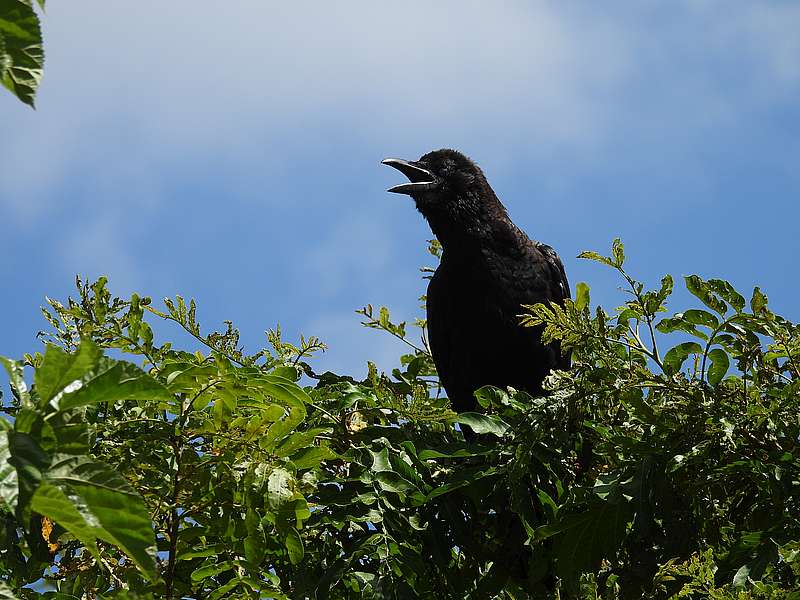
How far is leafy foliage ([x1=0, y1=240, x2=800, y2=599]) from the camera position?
2080 millimetres

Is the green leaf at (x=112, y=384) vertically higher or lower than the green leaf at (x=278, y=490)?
lower

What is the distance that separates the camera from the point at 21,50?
102cm

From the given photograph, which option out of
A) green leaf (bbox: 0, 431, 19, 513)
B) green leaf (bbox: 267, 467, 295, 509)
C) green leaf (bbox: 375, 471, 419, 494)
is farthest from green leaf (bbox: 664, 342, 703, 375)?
green leaf (bbox: 0, 431, 19, 513)

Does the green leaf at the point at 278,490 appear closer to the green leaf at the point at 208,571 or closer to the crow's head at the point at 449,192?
the green leaf at the point at 208,571

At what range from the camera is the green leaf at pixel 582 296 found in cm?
265

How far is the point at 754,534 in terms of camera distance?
2.23 metres

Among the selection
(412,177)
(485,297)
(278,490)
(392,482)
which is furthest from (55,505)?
(412,177)

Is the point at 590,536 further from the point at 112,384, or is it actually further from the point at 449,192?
the point at 449,192

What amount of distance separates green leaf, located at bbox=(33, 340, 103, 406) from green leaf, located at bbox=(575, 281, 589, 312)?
5.36ft

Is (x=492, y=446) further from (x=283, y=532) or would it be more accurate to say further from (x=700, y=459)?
(x=283, y=532)

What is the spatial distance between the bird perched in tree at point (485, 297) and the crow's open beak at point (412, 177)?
137mm

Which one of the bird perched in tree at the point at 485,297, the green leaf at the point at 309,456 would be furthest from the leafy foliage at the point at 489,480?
the bird perched in tree at the point at 485,297

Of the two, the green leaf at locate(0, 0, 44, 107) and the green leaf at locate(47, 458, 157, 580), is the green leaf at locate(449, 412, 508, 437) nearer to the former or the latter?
the green leaf at locate(47, 458, 157, 580)

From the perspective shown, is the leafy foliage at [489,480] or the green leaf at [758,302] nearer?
the leafy foliage at [489,480]
